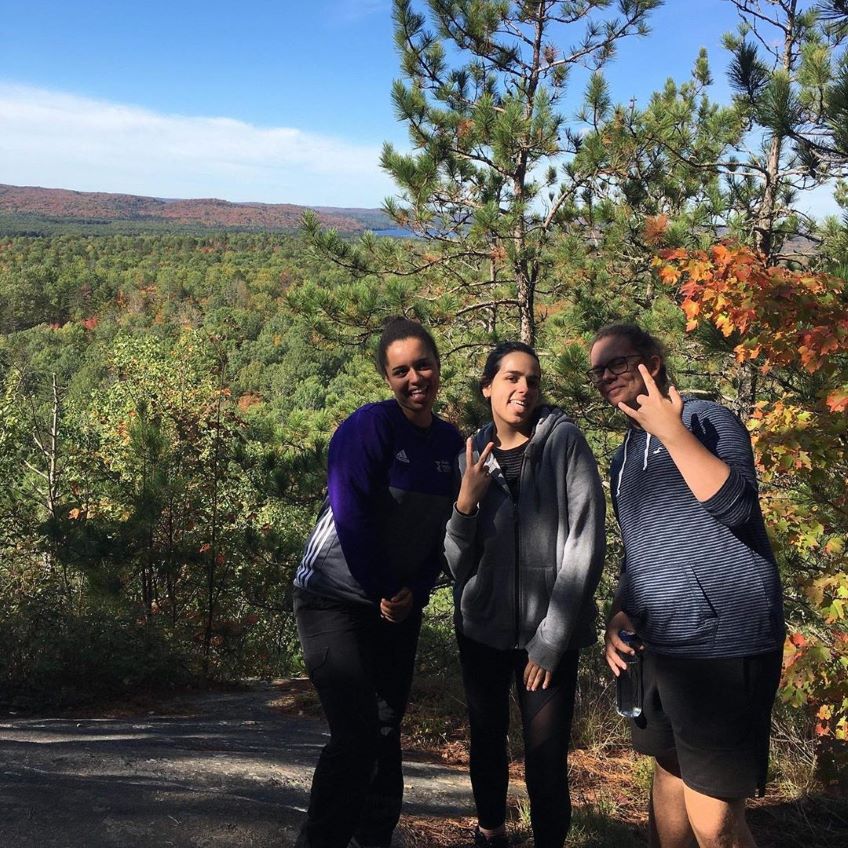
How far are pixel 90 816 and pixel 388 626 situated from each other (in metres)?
1.23

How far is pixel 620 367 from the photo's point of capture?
1.90 metres

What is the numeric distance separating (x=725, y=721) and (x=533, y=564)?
2.12 ft

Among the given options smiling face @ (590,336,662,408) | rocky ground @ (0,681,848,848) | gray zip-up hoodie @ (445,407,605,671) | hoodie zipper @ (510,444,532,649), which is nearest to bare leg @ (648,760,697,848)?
gray zip-up hoodie @ (445,407,605,671)

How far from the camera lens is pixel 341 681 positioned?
199 cm

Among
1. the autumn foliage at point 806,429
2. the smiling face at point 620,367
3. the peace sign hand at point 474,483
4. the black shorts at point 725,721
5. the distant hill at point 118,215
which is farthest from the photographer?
the distant hill at point 118,215

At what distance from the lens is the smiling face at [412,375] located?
2186mm

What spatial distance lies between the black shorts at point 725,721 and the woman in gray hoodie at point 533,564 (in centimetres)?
39

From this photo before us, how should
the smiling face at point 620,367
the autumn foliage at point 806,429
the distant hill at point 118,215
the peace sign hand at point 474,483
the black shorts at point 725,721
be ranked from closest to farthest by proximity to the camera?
1. the black shorts at point 725,721
2. the smiling face at point 620,367
3. the peace sign hand at point 474,483
4. the autumn foliage at point 806,429
5. the distant hill at point 118,215

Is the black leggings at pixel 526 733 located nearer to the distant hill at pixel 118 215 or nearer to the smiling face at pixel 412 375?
the smiling face at pixel 412 375

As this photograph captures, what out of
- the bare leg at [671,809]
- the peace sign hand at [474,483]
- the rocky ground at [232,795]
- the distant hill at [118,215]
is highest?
the distant hill at [118,215]

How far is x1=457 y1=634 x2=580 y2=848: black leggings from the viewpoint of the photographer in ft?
6.82

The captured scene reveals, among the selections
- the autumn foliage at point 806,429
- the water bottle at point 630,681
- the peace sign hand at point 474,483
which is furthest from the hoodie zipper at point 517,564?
the autumn foliage at point 806,429

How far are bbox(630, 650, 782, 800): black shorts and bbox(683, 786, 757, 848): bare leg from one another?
0.03 m

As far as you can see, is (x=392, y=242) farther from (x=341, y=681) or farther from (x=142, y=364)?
(x=142, y=364)
